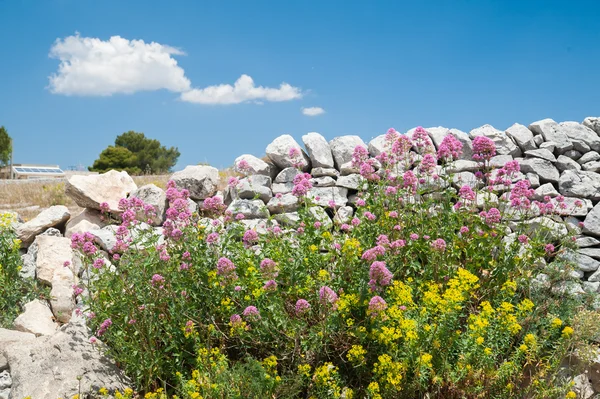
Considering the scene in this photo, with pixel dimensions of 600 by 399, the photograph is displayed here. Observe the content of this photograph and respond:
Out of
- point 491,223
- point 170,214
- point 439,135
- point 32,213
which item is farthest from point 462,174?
point 32,213

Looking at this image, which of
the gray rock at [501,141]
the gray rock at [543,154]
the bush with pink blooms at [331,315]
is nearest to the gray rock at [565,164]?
the gray rock at [543,154]

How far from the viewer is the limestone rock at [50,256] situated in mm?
7527

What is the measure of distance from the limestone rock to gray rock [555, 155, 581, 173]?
839 centimetres

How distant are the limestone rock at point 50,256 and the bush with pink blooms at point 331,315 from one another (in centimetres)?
255

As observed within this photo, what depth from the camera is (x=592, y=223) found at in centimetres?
824

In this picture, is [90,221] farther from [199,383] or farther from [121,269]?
[199,383]

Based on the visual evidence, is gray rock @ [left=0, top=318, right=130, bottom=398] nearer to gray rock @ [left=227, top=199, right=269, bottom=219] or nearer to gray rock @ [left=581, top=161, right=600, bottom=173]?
gray rock @ [left=227, top=199, right=269, bottom=219]

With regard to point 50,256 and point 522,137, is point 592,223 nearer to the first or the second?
point 522,137

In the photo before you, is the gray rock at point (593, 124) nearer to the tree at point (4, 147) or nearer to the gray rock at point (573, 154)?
the gray rock at point (573, 154)

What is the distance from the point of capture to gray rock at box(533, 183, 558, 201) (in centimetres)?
857

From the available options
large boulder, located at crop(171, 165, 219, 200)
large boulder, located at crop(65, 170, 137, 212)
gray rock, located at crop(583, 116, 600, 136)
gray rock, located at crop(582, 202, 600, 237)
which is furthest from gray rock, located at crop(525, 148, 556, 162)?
large boulder, located at crop(65, 170, 137, 212)

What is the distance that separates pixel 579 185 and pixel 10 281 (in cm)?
917

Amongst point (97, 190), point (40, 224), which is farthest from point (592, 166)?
point (40, 224)

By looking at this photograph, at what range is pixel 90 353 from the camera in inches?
192
